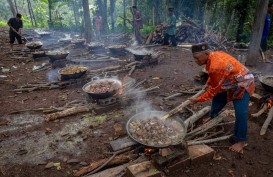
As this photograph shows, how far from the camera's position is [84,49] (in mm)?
15531

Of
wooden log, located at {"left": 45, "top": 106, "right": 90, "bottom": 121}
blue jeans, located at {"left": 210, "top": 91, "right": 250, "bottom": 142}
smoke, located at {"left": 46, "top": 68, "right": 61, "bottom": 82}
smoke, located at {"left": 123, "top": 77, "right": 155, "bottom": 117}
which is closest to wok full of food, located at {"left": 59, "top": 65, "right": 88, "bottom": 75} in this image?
smoke, located at {"left": 46, "top": 68, "right": 61, "bottom": 82}

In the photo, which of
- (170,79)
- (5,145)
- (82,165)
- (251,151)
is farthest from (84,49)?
(251,151)

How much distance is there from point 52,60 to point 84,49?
4886mm

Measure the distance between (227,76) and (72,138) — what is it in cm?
379

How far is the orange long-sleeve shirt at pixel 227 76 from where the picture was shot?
3959 mm

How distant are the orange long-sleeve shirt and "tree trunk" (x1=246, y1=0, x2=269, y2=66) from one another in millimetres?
5961

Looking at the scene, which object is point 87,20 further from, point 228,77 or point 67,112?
point 228,77

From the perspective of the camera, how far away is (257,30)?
29.2 feet

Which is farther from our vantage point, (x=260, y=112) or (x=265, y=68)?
(x=265, y=68)

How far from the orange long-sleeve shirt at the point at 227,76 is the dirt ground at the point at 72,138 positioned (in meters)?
1.34

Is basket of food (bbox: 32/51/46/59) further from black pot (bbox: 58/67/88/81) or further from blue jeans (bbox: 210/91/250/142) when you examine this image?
blue jeans (bbox: 210/91/250/142)

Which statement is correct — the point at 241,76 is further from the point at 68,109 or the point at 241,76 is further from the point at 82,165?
the point at 68,109

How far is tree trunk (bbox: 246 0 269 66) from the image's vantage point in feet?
28.0

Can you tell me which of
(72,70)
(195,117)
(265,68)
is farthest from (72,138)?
(265,68)
